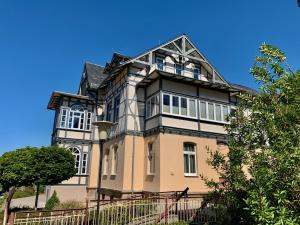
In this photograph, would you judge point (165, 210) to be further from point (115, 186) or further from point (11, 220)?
point (115, 186)

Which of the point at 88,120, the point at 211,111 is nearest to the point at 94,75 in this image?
the point at 88,120

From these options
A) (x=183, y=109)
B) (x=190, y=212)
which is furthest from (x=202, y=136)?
(x=190, y=212)

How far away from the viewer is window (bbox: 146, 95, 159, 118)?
1557 centimetres

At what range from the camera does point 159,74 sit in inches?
599

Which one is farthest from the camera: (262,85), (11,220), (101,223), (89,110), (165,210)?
(89,110)

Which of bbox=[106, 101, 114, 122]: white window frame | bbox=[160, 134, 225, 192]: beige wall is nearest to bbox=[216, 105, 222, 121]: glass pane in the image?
bbox=[160, 134, 225, 192]: beige wall

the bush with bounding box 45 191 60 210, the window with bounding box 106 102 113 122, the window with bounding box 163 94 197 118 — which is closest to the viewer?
the window with bounding box 163 94 197 118

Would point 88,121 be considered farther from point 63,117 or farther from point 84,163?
point 84,163

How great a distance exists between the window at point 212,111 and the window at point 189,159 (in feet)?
7.24

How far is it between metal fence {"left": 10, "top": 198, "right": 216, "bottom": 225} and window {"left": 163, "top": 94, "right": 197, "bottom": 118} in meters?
5.91

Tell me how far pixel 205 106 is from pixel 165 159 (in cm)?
493

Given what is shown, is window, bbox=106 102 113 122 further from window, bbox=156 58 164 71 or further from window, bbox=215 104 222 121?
window, bbox=215 104 222 121

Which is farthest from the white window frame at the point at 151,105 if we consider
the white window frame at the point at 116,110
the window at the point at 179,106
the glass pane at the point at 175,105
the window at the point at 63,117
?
the window at the point at 63,117

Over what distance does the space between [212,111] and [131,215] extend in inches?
375
